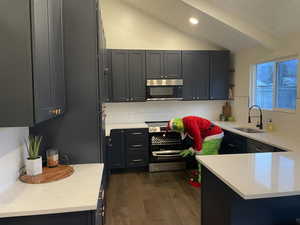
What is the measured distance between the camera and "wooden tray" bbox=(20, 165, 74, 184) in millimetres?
1593

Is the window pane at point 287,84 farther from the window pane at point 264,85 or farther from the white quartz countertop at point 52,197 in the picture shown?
the white quartz countertop at point 52,197

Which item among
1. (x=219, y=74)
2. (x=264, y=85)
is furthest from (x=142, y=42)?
(x=264, y=85)

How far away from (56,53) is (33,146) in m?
0.73

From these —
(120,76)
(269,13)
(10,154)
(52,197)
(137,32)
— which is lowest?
(52,197)

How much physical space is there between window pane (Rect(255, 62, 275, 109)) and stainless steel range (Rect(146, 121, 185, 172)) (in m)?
1.59

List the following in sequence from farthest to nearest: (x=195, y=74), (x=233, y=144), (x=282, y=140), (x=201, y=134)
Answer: (x=195, y=74)
(x=201, y=134)
(x=233, y=144)
(x=282, y=140)

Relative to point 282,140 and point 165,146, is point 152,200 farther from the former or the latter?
point 282,140

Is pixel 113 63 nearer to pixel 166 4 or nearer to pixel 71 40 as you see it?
pixel 166 4

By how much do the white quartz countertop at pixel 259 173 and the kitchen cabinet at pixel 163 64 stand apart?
8.41 ft

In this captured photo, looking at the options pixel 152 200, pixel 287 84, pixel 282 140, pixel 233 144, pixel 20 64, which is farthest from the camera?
pixel 233 144

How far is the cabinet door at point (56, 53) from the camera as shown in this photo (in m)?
1.53

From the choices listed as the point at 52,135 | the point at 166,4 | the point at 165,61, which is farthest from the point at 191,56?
the point at 52,135

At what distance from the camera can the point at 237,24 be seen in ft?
11.5

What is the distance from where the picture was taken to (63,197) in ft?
4.51
